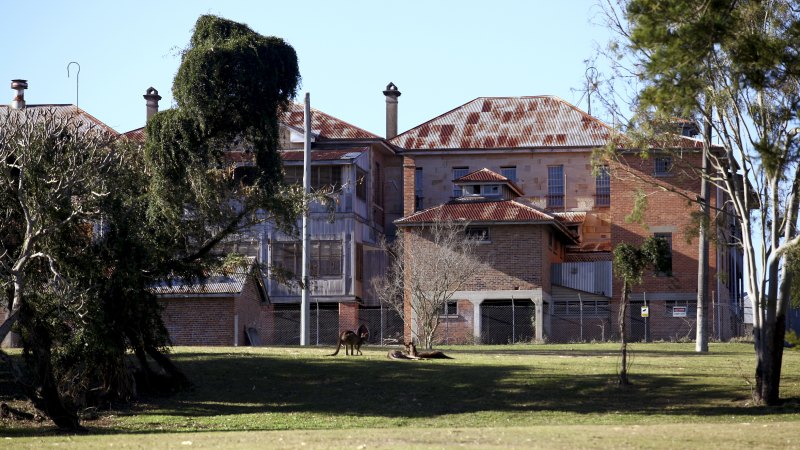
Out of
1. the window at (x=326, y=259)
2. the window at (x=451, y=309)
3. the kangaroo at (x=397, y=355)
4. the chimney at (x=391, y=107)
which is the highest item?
the chimney at (x=391, y=107)

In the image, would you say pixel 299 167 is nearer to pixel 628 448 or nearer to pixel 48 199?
pixel 48 199

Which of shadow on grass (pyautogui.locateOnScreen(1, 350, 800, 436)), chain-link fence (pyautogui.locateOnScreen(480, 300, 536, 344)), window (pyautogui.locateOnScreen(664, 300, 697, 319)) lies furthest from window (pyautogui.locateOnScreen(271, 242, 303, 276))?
shadow on grass (pyautogui.locateOnScreen(1, 350, 800, 436))

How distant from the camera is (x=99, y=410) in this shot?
29938 millimetres

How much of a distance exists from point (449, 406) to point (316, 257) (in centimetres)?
3324

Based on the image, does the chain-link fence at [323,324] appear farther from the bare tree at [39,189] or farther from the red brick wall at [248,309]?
the bare tree at [39,189]

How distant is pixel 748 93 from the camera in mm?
29125

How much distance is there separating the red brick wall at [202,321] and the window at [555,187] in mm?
21129

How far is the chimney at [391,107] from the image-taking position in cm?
7325

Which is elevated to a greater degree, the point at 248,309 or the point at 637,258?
the point at 637,258

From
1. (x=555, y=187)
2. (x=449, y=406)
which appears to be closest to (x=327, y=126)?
(x=555, y=187)

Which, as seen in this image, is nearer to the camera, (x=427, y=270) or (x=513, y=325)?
(x=427, y=270)

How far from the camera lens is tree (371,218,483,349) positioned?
54.2 meters

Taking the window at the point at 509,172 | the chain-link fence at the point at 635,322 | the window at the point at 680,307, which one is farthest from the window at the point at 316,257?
the window at the point at 680,307

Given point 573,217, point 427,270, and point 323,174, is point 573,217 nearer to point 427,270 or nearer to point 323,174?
point 427,270
